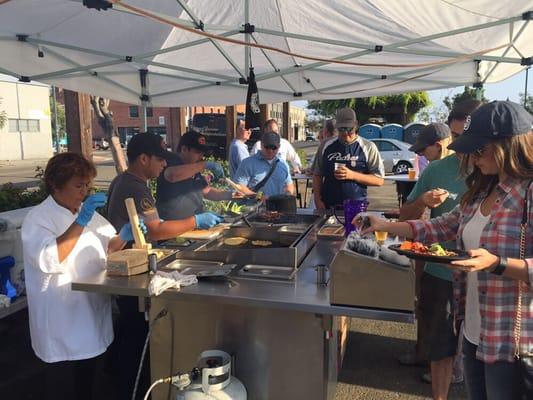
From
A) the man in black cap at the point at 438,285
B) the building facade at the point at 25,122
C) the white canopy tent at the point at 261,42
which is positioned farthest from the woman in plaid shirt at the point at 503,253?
the building facade at the point at 25,122

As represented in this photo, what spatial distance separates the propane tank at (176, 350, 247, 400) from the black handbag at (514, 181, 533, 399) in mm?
1251

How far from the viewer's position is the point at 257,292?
1980mm

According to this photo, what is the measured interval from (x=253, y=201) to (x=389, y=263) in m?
2.59

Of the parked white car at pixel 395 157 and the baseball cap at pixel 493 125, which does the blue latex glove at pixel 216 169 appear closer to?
the baseball cap at pixel 493 125

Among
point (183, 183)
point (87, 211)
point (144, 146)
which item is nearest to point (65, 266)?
point (87, 211)

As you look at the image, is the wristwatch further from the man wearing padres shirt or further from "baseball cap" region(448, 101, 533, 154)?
the man wearing padres shirt

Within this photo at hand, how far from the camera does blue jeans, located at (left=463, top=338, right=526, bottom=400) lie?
1613mm

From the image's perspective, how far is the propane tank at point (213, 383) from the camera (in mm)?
2008

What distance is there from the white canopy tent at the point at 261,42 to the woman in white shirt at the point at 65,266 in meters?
1.29

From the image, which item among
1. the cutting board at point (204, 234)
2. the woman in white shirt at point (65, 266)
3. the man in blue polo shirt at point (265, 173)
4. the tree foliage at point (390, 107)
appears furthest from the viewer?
the tree foliage at point (390, 107)

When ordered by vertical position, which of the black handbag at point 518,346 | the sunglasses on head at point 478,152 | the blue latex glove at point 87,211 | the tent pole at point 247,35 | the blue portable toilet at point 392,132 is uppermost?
the tent pole at point 247,35

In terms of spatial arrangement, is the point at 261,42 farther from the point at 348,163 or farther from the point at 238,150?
the point at 238,150

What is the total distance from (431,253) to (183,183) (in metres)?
2.36

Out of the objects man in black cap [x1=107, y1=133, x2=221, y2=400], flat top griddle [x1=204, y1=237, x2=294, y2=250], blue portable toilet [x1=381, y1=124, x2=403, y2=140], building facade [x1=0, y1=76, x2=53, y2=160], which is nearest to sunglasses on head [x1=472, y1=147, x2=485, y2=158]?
flat top griddle [x1=204, y1=237, x2=294, y2=250]
